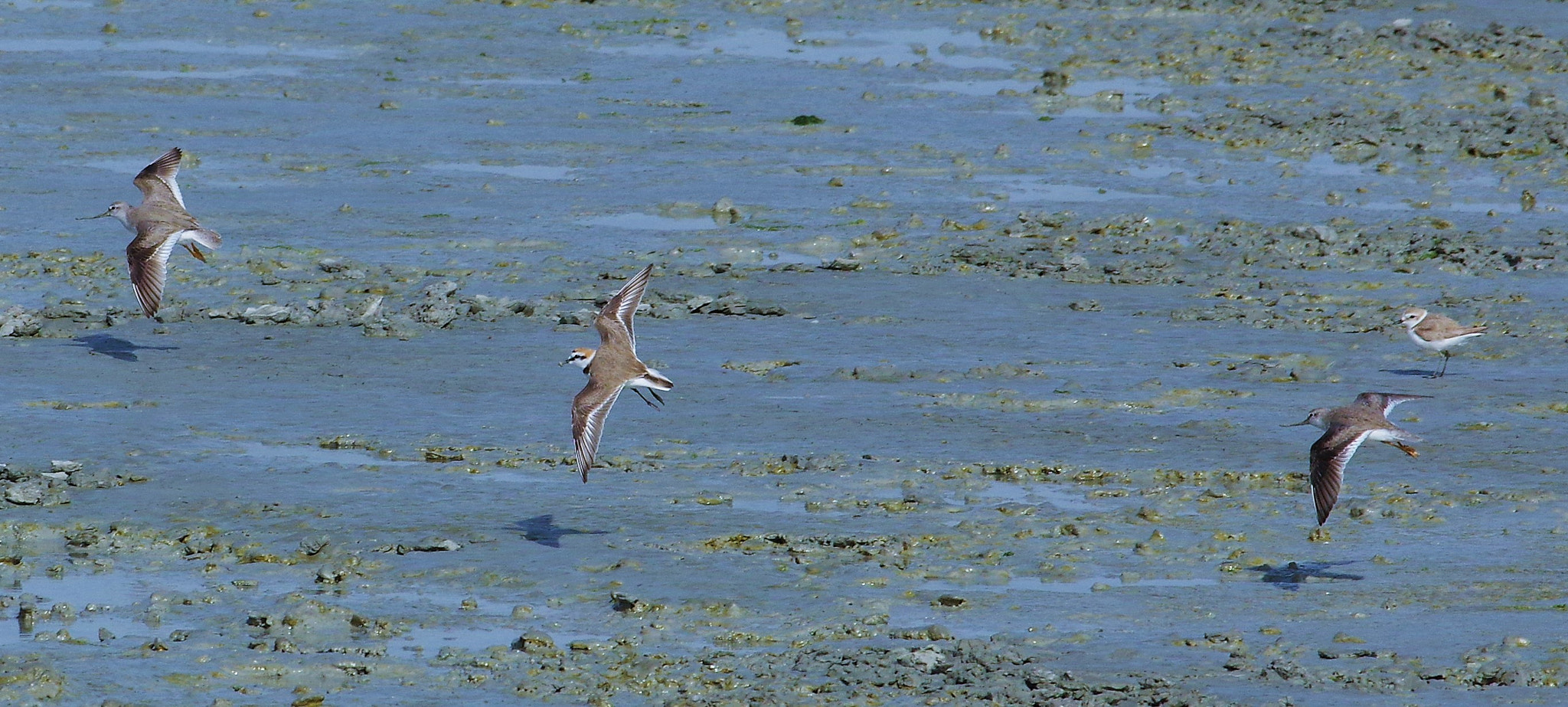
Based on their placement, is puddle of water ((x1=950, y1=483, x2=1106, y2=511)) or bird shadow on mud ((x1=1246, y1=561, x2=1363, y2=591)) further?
puddle of water ((x1=950, y1=483, x2=1106, y2=511))

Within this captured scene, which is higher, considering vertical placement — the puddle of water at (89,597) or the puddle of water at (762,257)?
the puddle of water at (762,257)

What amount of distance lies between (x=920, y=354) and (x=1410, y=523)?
3.96 m

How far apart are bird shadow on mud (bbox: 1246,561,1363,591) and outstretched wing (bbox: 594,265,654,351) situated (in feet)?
12.8

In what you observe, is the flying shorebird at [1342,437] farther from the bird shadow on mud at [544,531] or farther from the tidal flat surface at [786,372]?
the bird shadow on mud at [544,531]

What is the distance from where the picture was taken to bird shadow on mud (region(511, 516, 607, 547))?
9852 millimetres

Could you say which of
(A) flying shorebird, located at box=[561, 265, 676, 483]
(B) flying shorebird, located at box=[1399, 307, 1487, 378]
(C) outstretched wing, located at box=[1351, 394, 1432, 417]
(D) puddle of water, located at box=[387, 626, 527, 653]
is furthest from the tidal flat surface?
(C) outstretched wing, located at box=[1351, 394, 1432, 417]

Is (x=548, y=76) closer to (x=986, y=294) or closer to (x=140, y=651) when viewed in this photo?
(x=986, y=294)

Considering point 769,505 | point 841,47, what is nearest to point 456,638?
A: point 769,505

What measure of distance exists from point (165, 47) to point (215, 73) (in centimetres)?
161

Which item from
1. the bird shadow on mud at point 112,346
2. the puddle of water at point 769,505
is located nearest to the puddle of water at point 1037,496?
the puddle of water at point 769,505

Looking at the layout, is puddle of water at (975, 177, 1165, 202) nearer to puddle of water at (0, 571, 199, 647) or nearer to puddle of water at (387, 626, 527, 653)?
puddle of water at (387, 626, 527, 653)

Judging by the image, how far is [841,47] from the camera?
80.5 ft

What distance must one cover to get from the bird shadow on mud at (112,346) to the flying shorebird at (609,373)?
10.2 feet

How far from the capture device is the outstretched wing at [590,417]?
998 cm
